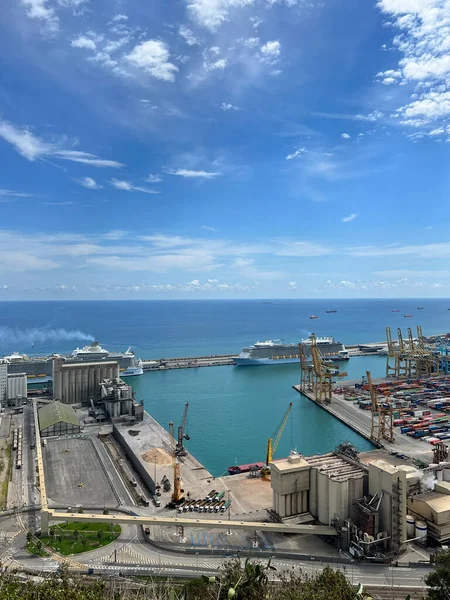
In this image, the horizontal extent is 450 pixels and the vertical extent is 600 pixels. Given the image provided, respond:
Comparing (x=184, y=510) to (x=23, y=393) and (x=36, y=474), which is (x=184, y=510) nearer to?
(x=36, y=474)

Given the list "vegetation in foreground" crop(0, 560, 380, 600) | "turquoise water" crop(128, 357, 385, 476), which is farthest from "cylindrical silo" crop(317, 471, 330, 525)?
"turquoise water" crop(128, 357, 385, 476)

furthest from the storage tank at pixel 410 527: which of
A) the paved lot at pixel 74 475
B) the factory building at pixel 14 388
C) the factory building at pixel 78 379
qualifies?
the factory building at pixel 14 388

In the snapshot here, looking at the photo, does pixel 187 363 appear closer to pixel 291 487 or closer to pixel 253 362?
pixel 253 362

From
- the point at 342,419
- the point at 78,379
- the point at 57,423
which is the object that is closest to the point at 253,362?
the point at 342,419

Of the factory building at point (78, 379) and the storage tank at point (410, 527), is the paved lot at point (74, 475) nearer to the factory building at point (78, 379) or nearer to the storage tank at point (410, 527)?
the factory building at point (78, 379)

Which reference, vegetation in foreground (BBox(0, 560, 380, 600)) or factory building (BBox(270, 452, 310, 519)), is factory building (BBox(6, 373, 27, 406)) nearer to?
factory building (BBox(270, 452, 310, 519))

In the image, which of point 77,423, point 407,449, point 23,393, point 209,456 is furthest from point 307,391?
point 23,393
